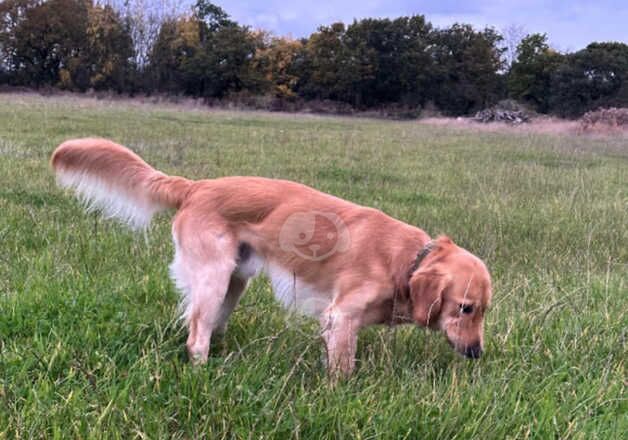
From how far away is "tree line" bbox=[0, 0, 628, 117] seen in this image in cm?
5116

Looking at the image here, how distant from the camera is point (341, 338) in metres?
3.04

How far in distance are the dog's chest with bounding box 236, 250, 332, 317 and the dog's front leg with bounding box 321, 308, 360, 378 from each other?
0.86 ft

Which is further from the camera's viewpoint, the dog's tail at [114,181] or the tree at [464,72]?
the tree at [464,72]

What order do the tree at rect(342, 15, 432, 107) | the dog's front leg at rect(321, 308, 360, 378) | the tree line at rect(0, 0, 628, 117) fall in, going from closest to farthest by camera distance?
the dog's front leg at rect(321, 308, 360, 378) < the tree line at rect(0, 0, 628, 117) < the tree at rect(342, 15, 432, 107)

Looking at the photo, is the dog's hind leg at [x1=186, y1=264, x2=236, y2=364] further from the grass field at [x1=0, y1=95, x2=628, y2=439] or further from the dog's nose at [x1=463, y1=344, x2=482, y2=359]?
the dog's nose at [x1=463, y1=344, x2=482, y2=359]

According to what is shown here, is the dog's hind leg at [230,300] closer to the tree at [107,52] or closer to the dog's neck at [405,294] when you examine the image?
the dog's neck at [405,294]

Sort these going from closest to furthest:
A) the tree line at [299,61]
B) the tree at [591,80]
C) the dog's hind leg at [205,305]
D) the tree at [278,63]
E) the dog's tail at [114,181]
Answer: the dog's hind leg at [205,305] → the dog's tail at [114,181] → the tree at [591,80] → the tree line at [299,61] → the tree at [278,63]

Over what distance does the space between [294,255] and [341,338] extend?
0.61 meters

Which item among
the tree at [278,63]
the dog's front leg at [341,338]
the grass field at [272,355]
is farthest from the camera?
the tree at [278,63]

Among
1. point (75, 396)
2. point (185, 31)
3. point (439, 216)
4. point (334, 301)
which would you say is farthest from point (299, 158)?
point (185, 31)

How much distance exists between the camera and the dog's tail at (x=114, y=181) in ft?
12.0

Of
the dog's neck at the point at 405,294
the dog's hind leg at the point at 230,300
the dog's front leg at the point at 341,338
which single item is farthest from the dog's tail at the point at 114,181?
the dog's neck at the point at 405,294

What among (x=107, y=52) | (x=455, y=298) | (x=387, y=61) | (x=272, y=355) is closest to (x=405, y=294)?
(x=455, y=298)

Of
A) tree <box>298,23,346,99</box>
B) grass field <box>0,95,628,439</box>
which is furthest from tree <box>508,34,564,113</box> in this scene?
grass field <box>0,95,628,439</box>
